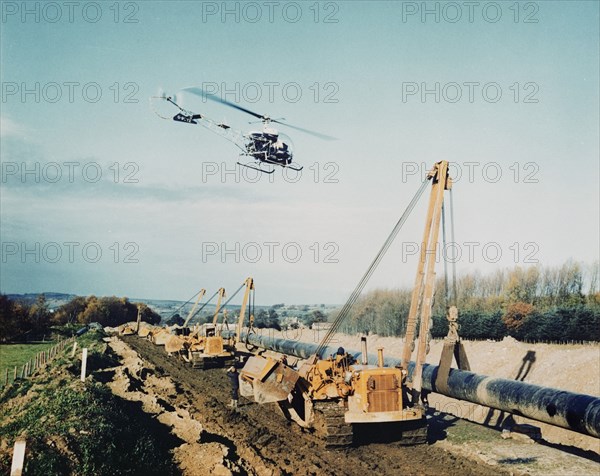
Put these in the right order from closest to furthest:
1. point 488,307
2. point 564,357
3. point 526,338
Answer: point 564,357 → point 526,338 → point 488,307

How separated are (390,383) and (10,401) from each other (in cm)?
1447

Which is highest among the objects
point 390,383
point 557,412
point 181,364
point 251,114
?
point 251,114

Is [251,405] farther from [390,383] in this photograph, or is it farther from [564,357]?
[564,357]

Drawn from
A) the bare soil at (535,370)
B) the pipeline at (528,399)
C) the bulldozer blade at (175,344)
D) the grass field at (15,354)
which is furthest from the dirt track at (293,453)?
the grass field at (15,354)

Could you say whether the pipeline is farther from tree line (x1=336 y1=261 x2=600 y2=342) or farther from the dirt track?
tree line (x1=336 y1=261 x2=600 y2=342)

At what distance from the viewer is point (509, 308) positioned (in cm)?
4447

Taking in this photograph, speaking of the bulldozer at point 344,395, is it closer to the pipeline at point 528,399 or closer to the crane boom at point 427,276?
the crane boom at point 427,276

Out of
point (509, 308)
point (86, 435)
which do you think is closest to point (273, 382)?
point (86, 435)

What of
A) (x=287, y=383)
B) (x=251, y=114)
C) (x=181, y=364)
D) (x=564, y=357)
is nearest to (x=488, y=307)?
(x=564, y=357)

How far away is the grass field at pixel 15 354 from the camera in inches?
1342

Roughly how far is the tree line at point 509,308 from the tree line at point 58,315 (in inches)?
1674

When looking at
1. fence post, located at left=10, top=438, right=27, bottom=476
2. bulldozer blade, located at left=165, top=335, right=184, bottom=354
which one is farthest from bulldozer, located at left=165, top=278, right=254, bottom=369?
fence post, located at left=10, top=438, right=27, bottom=476

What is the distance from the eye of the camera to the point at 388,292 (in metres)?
68.4

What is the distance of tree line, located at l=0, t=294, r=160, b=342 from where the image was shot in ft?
189
